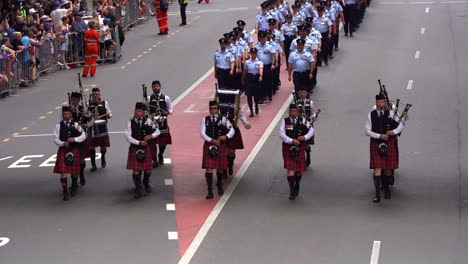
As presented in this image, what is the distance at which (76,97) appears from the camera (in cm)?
2397

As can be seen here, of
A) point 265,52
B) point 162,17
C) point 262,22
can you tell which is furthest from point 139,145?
point 162,17

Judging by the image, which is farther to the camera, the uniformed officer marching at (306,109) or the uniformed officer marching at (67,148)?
the uniformed officer marching at (306,109)

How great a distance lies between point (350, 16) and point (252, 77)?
1219 cm

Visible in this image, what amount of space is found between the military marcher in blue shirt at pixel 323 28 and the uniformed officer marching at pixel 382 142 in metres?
13.5

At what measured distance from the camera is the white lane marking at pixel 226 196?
19531 millimetres

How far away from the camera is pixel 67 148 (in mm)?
22641

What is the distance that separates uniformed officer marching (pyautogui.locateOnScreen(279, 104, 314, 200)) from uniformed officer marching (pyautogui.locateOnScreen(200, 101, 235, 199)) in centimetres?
100

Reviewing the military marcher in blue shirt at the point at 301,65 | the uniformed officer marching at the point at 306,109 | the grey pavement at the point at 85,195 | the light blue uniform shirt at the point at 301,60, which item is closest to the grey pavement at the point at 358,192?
the uniformed officer marching at the point at 306,109

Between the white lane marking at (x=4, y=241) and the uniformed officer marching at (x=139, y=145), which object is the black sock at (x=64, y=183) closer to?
the uniformed officer marching at (x=139, y=145)

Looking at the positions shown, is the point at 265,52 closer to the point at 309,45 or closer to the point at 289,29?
the point at 309,45

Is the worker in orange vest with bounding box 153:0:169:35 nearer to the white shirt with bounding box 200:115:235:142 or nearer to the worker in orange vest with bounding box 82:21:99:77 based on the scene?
the worker in orange vest with bounding box 82:21:99:77

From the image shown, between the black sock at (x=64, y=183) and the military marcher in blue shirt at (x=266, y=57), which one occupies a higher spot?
the military marcher in blue shirt at (x=266, y=57)

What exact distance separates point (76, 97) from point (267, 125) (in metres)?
5.93

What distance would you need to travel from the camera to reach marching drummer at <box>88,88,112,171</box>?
24547 mm
